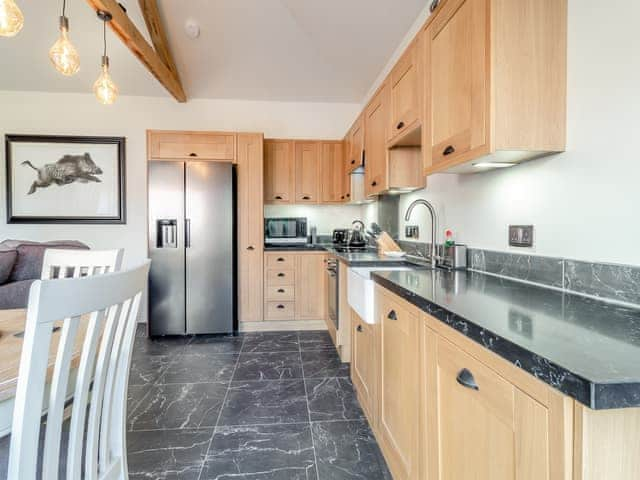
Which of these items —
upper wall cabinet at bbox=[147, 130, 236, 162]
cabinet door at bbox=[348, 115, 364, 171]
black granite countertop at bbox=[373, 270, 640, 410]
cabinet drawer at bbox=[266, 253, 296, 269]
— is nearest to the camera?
black granite countertop at bbox=[373, 270, 640, 410]

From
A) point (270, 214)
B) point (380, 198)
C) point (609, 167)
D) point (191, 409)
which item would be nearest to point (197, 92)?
point (270, 214)

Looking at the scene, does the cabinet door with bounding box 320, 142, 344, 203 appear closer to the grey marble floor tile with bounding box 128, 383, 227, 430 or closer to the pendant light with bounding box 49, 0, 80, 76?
the grey marble floor tile with bounding box 128, 383, 227, 430

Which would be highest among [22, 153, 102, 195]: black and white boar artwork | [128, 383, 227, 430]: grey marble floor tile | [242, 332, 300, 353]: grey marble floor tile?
[22, 153, 102, 195]: black and white boar artwork

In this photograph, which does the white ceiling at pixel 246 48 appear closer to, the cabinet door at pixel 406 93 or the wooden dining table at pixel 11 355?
the cabinet door at pixel 406 93

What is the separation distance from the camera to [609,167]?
39.9 inches

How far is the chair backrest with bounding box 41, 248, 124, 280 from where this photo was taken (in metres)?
1.52

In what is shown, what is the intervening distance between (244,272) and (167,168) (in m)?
1.37

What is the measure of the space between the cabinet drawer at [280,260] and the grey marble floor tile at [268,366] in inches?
40.5

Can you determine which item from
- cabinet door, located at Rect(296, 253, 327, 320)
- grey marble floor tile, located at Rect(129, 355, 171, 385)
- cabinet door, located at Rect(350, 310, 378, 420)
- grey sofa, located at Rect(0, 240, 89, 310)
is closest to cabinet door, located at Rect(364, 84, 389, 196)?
cabinet door, located at Rect(350, 310, 378, 420)

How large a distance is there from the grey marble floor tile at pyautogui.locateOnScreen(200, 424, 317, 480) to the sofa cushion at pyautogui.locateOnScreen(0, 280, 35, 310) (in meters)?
2.04

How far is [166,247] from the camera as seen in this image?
3408mm

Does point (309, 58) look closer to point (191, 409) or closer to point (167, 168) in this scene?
point (167, 168)

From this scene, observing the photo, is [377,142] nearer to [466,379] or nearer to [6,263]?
[466,379]

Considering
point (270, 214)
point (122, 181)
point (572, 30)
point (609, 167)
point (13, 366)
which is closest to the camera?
point (13, 366)
